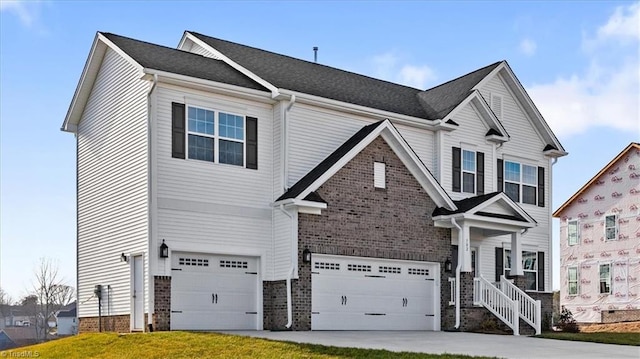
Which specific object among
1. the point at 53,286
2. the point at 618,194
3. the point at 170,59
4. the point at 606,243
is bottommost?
the point at 53,286

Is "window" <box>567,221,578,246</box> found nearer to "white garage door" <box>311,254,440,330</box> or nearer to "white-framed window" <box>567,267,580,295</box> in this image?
"white-framed window" <box>567,267,580,295</box>

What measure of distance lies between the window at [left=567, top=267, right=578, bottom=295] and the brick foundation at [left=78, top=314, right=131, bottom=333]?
29.5 metres

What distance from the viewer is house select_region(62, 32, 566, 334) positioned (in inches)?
801

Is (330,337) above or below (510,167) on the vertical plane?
below

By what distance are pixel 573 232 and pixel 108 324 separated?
30.5 metres

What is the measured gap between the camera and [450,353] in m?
15.5

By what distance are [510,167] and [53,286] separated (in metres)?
48.1

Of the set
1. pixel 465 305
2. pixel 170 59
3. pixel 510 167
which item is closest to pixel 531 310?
pixel 465 305

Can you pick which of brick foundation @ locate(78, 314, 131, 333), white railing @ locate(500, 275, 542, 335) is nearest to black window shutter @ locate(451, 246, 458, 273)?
white railing @ locate(500, 275, 542, 335)

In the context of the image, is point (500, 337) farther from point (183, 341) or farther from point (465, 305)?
point (183, 341)

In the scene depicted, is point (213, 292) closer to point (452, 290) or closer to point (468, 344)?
point (468, 344)

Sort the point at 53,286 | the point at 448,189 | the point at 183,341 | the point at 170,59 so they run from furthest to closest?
1. the point at 53,286
2. the point at 448,189
3. the point at 170,59
4. the point at 183,341

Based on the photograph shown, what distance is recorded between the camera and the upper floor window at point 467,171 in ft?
86.2

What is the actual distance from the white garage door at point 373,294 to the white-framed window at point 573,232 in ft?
73.9
